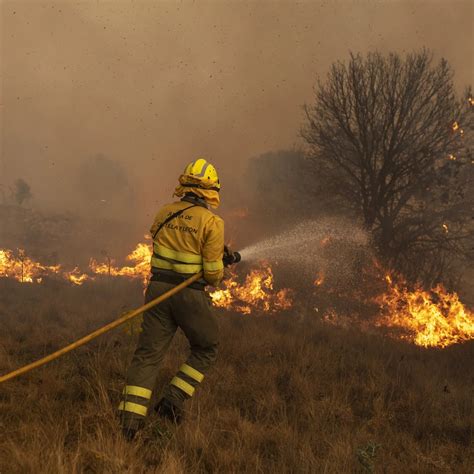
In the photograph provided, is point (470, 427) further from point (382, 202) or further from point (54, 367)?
point (382, 202)

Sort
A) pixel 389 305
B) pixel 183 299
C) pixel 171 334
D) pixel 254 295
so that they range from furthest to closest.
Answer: pixel 254 295 → pixel 389 305 → pixel 171 334 → pixel 183 299

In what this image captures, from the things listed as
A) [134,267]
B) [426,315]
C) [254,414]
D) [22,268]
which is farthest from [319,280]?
[22,268]

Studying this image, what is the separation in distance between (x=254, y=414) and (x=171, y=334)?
1.17m

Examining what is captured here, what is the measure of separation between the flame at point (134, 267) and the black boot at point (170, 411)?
14360 mm

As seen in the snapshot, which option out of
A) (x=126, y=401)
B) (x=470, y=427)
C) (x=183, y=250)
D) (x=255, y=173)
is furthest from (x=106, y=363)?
(x=255, y=173)

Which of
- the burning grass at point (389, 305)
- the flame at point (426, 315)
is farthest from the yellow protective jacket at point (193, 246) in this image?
the burning grass at point (389, 305)

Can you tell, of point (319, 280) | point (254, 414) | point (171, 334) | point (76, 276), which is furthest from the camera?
point (76, 276)

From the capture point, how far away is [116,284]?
15.9m

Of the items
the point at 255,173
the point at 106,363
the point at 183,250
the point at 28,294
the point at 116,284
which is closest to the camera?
the point at 183,250

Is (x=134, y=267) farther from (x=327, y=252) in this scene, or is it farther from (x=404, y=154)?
(x=404, y=154)

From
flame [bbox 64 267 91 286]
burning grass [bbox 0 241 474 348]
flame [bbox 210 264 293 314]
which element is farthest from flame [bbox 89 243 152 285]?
burning grass [bbox 0 241 474 348]

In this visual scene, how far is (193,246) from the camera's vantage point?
323 centimetres

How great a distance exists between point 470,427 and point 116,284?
46.0 feet

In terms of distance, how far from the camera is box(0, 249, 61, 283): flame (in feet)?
54.8
